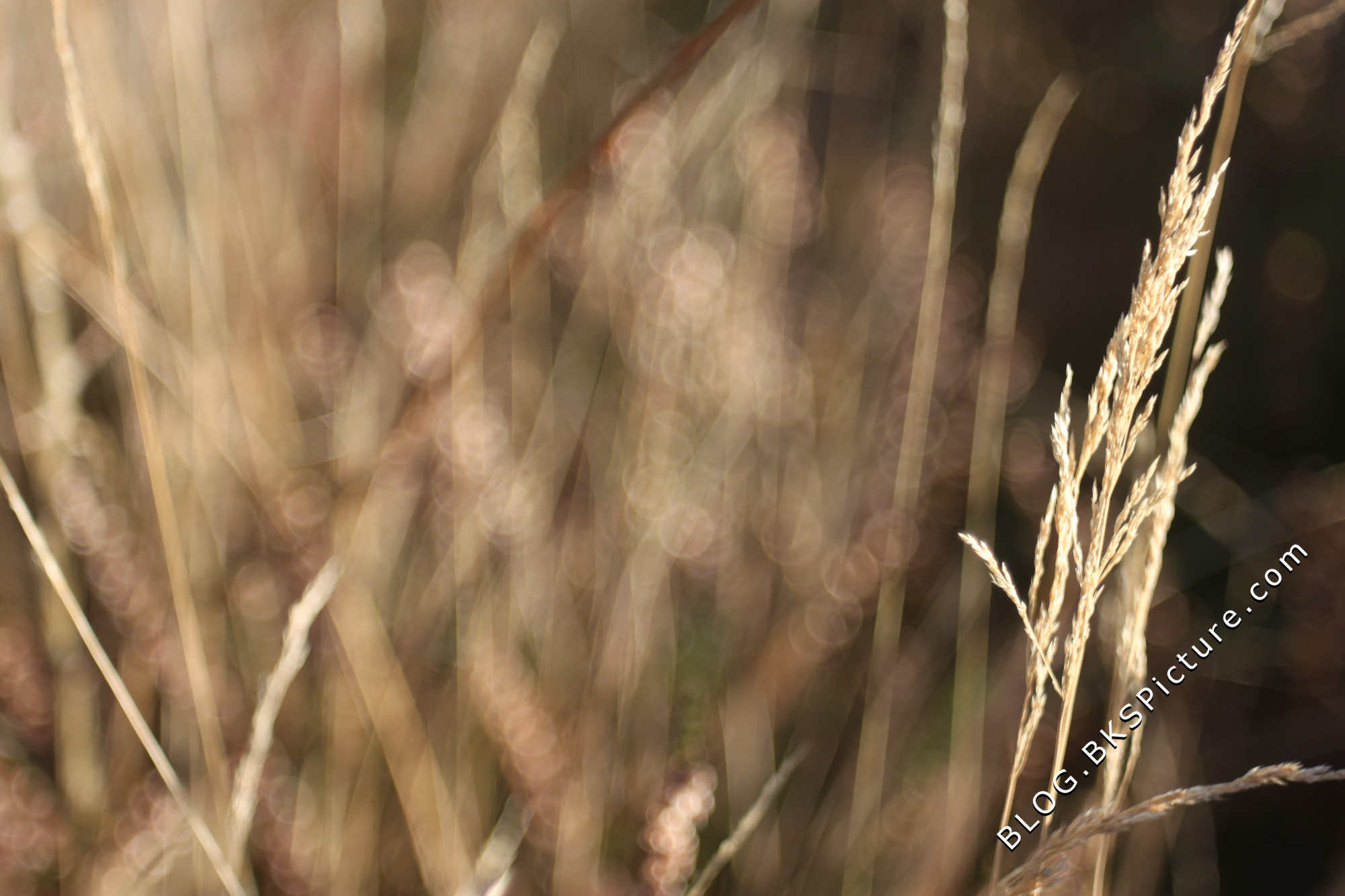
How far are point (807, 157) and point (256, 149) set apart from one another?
83 centimetres

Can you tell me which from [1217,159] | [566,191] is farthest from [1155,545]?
[566,191]

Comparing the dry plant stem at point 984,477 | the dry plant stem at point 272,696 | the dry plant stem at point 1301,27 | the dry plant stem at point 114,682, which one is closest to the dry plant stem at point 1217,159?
the dry plant stem at point 1301,27

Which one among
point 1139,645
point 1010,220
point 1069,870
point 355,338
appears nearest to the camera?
point 1069,870

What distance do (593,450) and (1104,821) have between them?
0.79 meters

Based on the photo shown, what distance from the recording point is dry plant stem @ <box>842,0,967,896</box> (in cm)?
56

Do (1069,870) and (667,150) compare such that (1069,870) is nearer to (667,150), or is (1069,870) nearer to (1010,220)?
(1010,220)

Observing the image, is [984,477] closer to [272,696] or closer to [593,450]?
[593,450]

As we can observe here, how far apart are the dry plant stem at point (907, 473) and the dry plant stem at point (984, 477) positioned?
0.05 meters

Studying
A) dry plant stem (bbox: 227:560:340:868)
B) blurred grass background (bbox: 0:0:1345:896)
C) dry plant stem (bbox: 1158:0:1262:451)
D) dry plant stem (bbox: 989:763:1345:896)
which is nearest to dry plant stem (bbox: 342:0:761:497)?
blurred grass background (bbox: 0:0:1345:896)

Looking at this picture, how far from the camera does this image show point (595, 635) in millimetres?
899

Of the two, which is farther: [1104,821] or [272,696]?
[272,696]

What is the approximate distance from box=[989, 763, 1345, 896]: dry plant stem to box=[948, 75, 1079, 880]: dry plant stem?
35 cm

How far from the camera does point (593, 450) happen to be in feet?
3.59

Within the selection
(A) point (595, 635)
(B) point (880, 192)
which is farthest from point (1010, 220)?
(B) point (880, 192)
